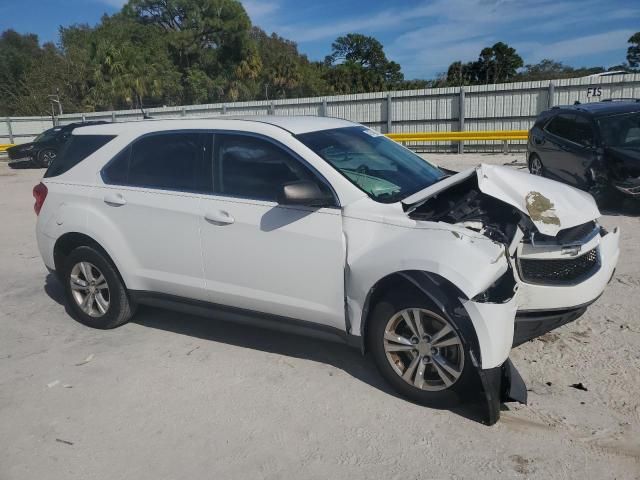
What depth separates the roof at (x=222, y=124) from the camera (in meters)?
4.00

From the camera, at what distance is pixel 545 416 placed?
310 cm

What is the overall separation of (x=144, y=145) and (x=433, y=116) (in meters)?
16.7

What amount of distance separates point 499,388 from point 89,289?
3499 mm

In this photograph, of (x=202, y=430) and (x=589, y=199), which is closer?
(x=202, y=430)

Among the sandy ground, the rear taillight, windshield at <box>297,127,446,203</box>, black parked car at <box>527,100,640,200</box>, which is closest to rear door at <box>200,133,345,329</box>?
windshield at <box>297,127,446,203</box>

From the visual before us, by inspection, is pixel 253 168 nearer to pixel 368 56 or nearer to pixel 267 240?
pixel 267 240

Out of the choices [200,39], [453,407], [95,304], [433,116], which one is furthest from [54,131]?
[200,39]

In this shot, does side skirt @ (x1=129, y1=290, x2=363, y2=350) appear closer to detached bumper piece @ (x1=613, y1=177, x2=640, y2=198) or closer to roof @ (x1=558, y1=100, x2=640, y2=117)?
detached bumper piece @ (x1=613, y1=177, x2=640, y2=198)

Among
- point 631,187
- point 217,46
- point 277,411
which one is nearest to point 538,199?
point 277,411

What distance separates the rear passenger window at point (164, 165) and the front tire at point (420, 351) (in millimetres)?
1692

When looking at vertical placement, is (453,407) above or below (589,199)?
below

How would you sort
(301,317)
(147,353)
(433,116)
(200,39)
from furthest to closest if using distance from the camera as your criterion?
(200,39)
(433,116)
(147,353)
(301,317)

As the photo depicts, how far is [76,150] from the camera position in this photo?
476cm

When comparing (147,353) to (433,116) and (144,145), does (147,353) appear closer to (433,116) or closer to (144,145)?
(144,145)
